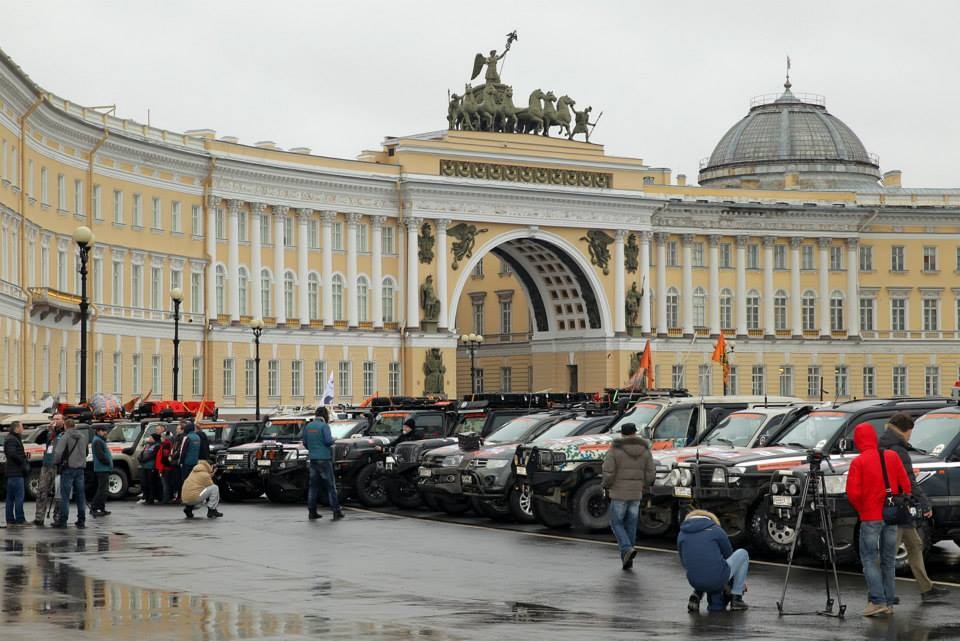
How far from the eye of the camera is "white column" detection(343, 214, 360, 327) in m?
84.8

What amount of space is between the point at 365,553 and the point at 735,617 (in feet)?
26.2

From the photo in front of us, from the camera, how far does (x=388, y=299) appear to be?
86.9 m

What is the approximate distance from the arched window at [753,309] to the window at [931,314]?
10.1m

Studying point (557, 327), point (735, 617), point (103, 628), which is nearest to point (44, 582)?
point (103, 628)

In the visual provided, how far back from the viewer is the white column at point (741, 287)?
97.5 metres

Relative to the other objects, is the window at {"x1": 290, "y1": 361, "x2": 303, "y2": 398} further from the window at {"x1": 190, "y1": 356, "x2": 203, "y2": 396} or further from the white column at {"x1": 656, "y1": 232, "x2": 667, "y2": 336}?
the white column at {"x1": 656, "y1": 232, "x2": 667, "y2": 336}

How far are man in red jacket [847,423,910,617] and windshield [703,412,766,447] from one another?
31.4 feet

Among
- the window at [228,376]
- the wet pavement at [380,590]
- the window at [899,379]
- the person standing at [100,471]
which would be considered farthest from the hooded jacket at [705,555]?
the window at [899,379]

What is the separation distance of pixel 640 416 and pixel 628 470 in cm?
864

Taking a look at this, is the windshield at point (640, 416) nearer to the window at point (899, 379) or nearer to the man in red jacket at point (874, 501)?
the man in red jacket at point (874, 501)

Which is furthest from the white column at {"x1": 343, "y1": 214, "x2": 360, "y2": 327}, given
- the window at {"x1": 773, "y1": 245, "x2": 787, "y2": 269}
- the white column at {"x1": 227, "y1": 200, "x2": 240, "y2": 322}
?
the window at {"x1": 773, "y1": 245, "x2": 787, "y2": 269}

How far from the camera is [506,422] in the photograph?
35594mm

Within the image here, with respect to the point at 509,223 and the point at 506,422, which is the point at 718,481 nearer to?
the point at 506,422

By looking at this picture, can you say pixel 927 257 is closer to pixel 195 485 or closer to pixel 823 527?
pixel 195 485
